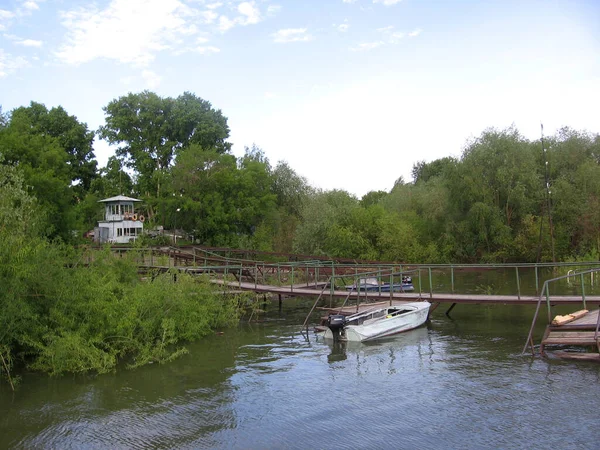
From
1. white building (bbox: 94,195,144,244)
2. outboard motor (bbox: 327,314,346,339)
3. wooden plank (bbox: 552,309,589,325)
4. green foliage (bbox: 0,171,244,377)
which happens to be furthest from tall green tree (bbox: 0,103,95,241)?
wooden plank (bbox: 552,309,589,325)

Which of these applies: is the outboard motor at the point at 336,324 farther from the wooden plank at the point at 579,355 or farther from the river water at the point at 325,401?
the wooden plank at the point at 579,355

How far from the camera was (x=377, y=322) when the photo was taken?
65.9 ft

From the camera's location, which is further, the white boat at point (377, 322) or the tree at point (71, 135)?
the tree at point (71, 135)

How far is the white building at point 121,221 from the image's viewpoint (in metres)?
46.3

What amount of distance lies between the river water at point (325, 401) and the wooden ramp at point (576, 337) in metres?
0.44

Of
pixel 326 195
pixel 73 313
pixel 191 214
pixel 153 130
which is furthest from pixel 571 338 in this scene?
pixel 153 130

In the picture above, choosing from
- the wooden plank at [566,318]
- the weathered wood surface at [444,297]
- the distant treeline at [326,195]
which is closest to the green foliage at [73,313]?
the weathered wood surface at [444,297]

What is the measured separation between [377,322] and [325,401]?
7049 millimetres

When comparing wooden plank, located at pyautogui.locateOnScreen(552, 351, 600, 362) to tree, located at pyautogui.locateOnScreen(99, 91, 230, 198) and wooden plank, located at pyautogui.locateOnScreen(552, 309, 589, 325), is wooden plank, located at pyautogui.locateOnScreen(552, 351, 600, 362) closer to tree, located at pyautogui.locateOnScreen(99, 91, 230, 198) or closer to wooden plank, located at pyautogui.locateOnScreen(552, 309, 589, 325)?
wooden plank, located at pyautogui.locateOnScreen(552, 309, 589, 325)

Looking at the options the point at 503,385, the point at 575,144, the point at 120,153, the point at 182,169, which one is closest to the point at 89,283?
the point at 503,385

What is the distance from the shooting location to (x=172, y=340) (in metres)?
18.2

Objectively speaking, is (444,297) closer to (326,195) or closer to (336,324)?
(336,324)

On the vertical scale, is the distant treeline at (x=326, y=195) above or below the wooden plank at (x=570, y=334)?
above

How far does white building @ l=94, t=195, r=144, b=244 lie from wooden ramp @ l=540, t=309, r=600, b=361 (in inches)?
1418
